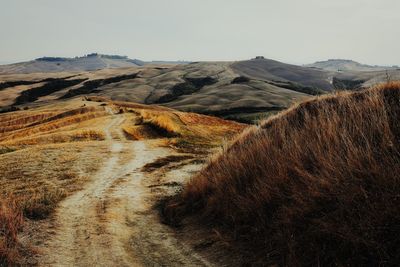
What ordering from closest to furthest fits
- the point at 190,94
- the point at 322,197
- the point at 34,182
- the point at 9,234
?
the point at 322,197 → the point at 9,234 → the point at 34,182 → the point at 190,94

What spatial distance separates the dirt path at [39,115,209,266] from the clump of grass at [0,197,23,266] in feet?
1.86

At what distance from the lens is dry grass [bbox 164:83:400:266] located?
580 cm

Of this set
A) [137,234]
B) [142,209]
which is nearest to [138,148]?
[142,209]

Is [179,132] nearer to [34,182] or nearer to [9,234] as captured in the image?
[34,182]

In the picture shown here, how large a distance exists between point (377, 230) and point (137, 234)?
6.02 m

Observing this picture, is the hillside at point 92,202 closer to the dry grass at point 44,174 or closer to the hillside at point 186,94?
the dry grass at point 44,174

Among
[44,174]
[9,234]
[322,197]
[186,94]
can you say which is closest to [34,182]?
[44,174]

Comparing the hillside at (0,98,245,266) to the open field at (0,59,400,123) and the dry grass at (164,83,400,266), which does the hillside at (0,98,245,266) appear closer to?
the dry grass at (164,83,400,266)

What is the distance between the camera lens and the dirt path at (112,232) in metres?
7.99

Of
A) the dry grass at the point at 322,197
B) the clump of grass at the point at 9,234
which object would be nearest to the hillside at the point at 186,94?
the dry grass at the point at 322,197

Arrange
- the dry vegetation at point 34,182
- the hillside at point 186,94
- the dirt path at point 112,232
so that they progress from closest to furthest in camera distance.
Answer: the dirt path at point 112,232 < the dry vegetation at point 34,182 < the hillside at point 186,94

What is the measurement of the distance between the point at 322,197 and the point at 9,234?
21.7ft

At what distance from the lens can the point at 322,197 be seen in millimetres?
6980

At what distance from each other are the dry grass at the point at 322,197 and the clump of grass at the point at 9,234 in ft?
13.3
